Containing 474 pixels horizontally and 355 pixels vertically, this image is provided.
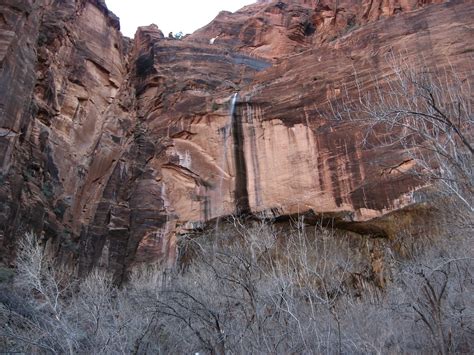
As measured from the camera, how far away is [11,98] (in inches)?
818

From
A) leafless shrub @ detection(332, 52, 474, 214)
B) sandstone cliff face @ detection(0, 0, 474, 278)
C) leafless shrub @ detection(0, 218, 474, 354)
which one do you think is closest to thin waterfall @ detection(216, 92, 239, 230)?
sandstone cliff face @ detection(0, 0, 474, 278)

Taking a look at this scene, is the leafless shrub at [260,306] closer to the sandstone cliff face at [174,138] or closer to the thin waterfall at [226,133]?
the sandstone cliff face at [174,138]

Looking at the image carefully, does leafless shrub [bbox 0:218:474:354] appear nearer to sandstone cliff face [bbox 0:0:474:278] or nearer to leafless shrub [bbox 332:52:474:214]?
sandstone cliff face [bbox 0:0:474:278]

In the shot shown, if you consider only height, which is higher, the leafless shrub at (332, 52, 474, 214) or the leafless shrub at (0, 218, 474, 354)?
the leafless shrub at (332, 52, 474, 214)

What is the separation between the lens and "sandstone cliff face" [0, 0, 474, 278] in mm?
20812

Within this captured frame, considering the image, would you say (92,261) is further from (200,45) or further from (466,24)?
(466,24)

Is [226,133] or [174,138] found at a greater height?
[174,138]

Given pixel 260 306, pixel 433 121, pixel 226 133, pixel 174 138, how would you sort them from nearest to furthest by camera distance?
pixel 433 121 → pixel 260 306 → pixel 226 133 → pixel 174 138

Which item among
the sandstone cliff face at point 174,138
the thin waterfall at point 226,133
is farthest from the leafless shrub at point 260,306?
the thin waterfall at point 226,133

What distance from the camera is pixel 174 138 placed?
2631cm

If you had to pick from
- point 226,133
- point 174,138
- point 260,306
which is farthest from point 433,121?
point 174,138

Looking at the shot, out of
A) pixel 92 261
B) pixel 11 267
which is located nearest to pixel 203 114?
pixel 92 261

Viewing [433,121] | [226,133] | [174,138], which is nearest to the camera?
[433,121]

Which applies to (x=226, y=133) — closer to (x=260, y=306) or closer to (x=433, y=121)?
(x=260, y=306)
